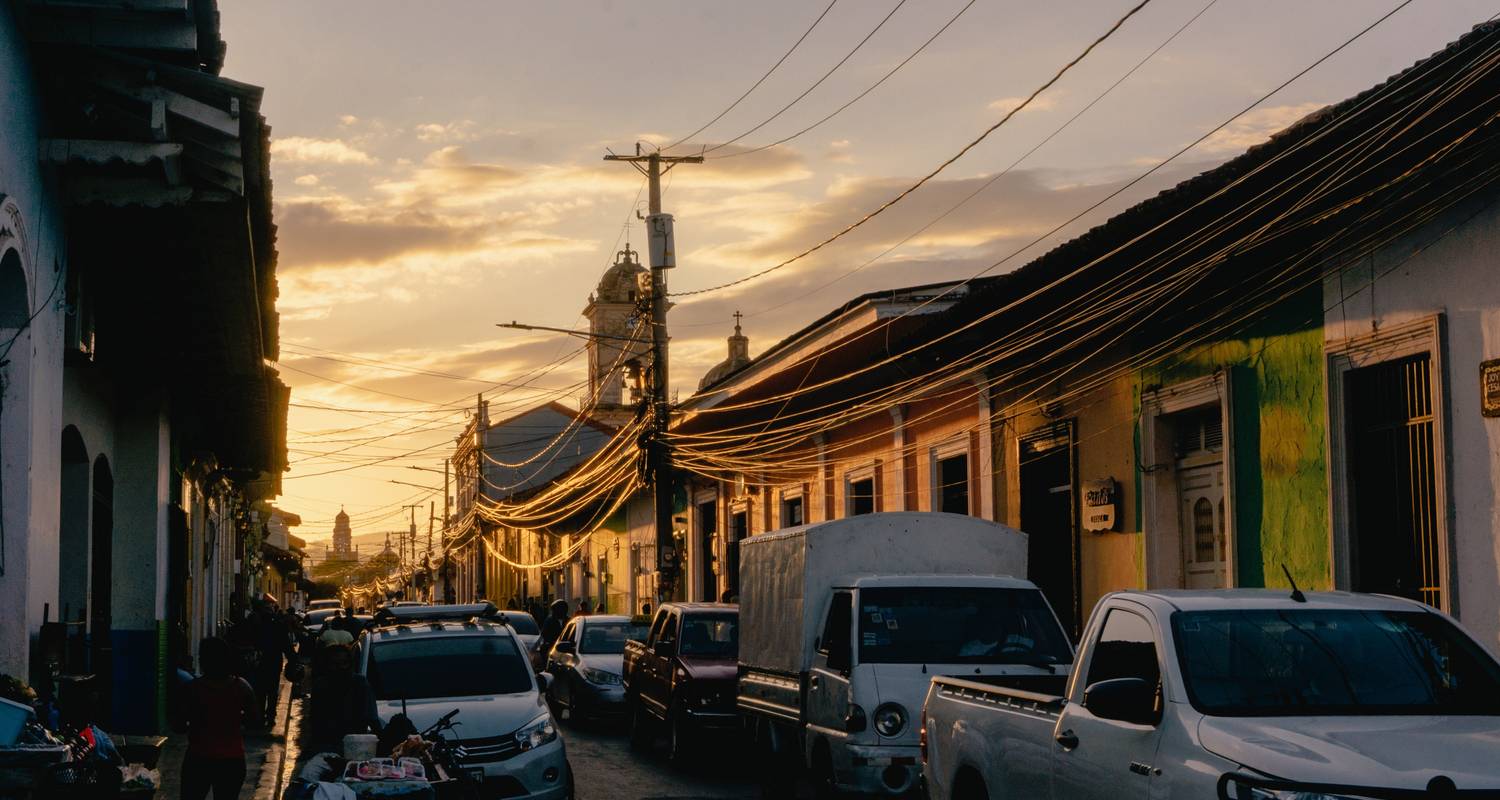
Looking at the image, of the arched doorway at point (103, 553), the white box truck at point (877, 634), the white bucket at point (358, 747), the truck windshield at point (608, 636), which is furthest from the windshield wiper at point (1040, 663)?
the truck windshield at point (608, 636)

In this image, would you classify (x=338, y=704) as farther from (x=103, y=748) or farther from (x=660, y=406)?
(x=660, y=406)

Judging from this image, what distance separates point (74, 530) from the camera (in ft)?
49.2

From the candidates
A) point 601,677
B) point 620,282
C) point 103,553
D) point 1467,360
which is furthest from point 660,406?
point 620,282

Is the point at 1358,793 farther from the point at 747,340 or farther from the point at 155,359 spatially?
the point at 747,340

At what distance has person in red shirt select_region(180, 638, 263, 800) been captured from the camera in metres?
10.3

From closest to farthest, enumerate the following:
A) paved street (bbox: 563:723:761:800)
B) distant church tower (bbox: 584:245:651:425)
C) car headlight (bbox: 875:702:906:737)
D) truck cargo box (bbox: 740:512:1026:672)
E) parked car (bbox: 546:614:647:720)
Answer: car headlight (bbox: 875:702:906:737), truck cargo box (bbox: 740:512:1026:672), paved street (bbox: 563:723:761:800), parked car (bbox: 546:614:647:720), distant church tower (bbox: 584:245:651:425)

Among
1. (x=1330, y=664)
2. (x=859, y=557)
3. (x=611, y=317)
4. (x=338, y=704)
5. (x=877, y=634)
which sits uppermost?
(x=611, y=317)

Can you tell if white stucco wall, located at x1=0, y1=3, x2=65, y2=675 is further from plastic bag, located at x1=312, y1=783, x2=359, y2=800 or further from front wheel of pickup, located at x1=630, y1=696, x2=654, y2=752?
front wheel of pickup, located at x1=630, y1=696, x2=654, y2=752

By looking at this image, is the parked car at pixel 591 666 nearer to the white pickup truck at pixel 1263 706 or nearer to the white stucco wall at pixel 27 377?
the white stucco wall at pixel 27 377

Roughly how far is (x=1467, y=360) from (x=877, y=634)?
4.81m

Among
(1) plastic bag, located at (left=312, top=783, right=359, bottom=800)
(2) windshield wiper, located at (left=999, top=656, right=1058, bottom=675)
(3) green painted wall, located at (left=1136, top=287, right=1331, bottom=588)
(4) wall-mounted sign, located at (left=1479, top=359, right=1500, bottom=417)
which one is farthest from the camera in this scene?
(3) green painted wall, located at (left=1136, top=287, right=1331, bottom=588)

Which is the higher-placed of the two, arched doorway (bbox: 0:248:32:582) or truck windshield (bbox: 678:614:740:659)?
arched doorway (bbox: 0:248:32:582)

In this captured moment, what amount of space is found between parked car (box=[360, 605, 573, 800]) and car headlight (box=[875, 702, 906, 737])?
2612mm

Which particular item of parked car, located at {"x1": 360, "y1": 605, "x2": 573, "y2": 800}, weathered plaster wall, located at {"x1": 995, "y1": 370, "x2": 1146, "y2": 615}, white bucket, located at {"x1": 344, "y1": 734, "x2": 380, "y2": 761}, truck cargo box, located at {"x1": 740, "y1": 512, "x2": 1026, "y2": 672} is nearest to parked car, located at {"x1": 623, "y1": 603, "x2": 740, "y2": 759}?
truck cargo box, located at {"x1": 740, "y1": 512, "x2": 1026, "y2": 672}
